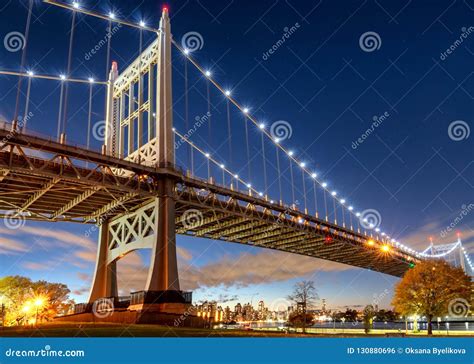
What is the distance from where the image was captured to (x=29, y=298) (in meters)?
54.3

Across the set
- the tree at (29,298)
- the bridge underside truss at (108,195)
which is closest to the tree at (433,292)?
the bridge underside truss at (108,195)

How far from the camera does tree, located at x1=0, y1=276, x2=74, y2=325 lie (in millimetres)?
51125

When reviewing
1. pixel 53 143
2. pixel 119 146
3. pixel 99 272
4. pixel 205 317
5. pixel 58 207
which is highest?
pixel 119 146

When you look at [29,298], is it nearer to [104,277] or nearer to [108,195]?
[104,277]

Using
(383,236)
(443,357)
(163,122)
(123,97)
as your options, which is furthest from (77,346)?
(383,236)

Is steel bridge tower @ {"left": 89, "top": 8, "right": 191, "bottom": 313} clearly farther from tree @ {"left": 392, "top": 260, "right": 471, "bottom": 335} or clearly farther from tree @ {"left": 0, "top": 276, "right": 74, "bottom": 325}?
tree @ {"left": 392, "top": 260, "right": 471, "bottom": 335}

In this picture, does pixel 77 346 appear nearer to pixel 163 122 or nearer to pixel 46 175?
pixel 46 175

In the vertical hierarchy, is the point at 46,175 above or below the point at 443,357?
above

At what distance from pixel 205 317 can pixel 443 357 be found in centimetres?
1891

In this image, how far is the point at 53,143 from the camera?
30438mm

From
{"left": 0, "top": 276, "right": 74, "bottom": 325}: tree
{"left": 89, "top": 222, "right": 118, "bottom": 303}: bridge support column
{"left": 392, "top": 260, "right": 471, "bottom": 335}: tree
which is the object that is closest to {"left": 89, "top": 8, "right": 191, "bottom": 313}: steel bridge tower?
{"left": 89, "top": 222, "right": 118, "bottom": 303}: bridge support column

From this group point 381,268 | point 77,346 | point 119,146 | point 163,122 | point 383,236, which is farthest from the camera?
point 383,236

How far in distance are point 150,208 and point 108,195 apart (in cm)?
364

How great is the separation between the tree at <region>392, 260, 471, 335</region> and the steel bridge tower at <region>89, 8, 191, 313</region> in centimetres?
2470
